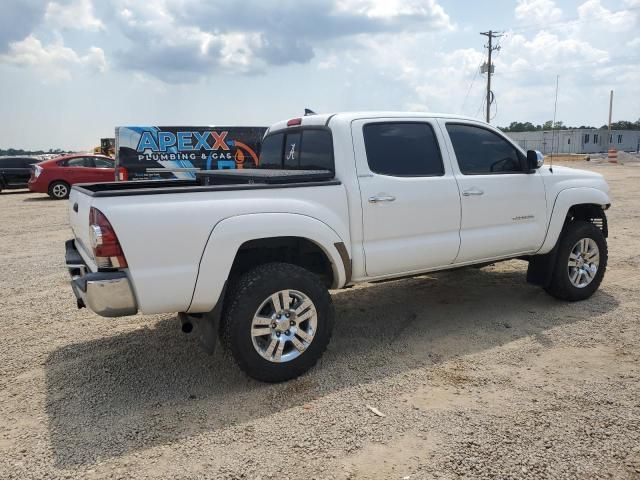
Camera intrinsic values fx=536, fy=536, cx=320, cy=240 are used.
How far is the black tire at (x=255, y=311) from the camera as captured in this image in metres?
3.68

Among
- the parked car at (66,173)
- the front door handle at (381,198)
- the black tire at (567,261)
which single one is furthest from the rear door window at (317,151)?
the parked car at (66,173)

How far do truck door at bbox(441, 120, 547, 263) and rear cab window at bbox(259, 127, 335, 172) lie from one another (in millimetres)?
1160

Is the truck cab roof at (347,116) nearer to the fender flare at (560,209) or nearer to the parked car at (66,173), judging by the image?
the fender flare at (560,209)

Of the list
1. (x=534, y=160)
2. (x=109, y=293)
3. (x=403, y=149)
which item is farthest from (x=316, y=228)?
(x=534, y=160)

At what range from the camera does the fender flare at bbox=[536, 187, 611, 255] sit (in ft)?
17.5

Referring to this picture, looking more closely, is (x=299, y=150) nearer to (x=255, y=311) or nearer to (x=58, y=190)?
(x=255, y=311)

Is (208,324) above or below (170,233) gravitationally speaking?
below

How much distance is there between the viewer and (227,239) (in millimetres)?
3570

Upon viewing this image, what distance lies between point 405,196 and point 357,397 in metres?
1.65

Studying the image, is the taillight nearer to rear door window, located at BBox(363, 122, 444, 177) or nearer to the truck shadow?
the truck shadow

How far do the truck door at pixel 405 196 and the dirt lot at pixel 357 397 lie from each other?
80cm

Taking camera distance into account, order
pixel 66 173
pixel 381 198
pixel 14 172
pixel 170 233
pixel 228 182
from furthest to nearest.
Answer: pixel 14 172
pixel 66 173
pixel 228 182
pixel 381 198
pixel 170 233

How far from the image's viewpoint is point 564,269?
5.46m

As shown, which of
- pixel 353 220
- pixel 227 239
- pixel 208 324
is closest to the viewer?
pixel 227 239
